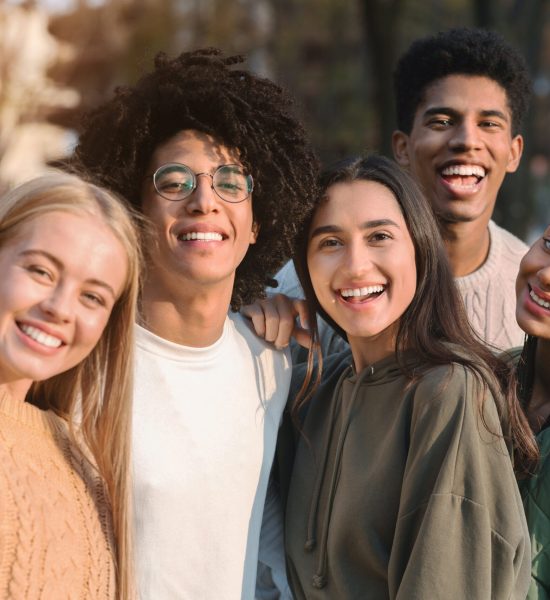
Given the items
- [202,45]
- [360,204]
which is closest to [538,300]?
[360,204]

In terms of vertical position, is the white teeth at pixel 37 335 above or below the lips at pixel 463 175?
below

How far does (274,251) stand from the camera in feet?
12.8

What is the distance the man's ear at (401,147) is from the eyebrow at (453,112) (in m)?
0.28

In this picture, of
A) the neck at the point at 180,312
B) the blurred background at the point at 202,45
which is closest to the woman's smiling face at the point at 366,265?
the neck at the point at 180,312

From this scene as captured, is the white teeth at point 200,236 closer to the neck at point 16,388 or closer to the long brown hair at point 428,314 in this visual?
the long brown hair at point 428,314

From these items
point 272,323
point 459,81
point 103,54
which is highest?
point 103,54

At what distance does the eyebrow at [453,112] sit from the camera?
461 cm

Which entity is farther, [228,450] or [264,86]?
[264,86]

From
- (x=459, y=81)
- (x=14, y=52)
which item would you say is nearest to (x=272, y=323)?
(x=459, y=81)

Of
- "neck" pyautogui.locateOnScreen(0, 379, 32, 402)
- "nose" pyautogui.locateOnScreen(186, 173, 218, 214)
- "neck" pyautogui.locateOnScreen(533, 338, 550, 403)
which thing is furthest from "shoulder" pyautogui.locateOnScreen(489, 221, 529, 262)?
"neck" pyautogui.locateOnScreen(0, 379, 32, 402)

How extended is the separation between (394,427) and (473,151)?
183 centimetres

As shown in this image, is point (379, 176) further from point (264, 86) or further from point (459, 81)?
point (459, 81)

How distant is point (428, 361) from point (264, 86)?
4.13 ft

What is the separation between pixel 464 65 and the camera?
473 cm
